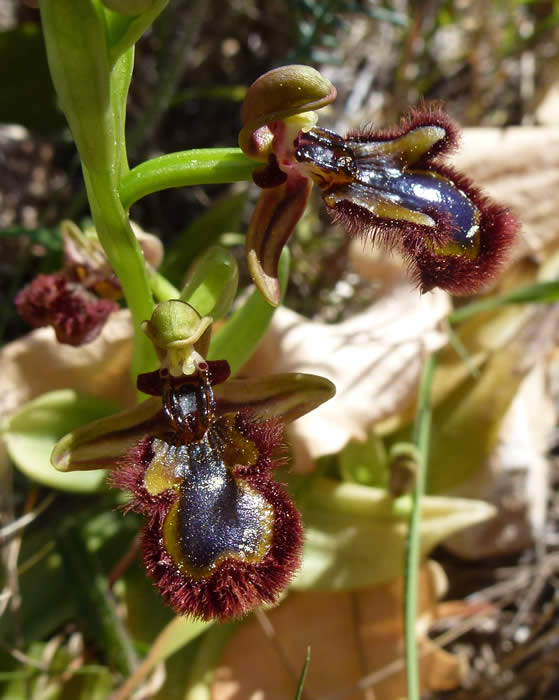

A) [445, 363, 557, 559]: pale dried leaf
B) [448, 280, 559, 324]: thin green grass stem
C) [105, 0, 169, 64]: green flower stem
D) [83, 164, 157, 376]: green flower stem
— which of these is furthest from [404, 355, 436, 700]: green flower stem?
[105, 0, 169, 64]: green flower stem

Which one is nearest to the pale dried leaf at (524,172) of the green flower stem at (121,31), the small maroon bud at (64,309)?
the small maroon bud at (64,309)

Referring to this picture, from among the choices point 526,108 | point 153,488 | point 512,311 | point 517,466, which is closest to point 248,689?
point 153,488

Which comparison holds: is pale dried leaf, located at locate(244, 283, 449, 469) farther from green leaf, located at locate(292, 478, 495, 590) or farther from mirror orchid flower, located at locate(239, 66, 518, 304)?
mirror orchid flower, located at locate(239, 66, 518, 304)

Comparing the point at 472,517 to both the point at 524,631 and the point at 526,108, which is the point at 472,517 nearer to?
the point at 524,631

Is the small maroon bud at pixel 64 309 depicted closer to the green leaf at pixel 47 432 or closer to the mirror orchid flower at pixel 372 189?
the green leaf at pixel 47 432

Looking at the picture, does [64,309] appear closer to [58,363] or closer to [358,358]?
[58,363]
